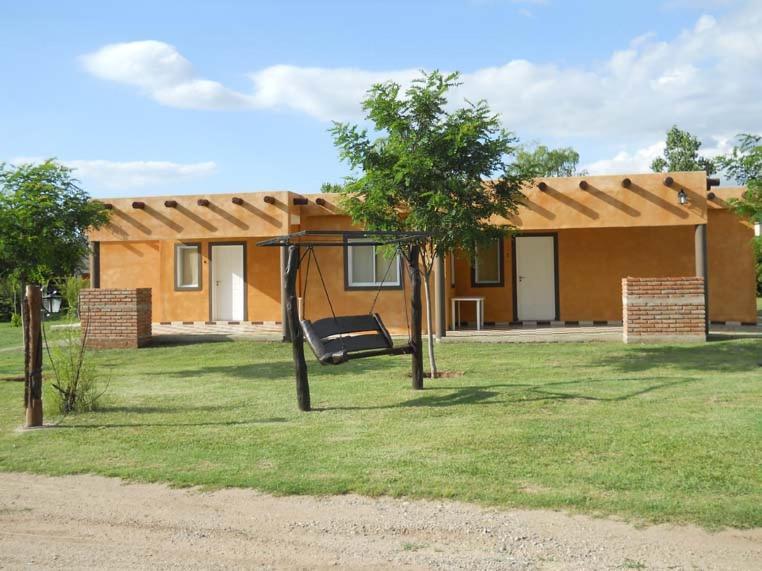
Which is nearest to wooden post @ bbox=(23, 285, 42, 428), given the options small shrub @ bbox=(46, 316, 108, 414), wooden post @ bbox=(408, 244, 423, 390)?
small shrub @ bbox=(46, 316, 108, 414)

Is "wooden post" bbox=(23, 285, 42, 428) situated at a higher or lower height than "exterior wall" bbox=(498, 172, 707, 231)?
lower

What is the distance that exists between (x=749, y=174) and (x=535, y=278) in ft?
24.5

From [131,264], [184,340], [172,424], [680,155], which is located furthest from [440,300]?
[680,155]

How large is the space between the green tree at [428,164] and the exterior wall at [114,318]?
7231 millimetres

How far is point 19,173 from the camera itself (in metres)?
10.9

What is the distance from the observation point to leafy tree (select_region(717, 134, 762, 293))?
11312mm

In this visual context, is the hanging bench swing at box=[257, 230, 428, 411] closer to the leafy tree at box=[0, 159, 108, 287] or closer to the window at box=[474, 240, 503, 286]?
the leafy tree at box=[0, 159, 108, 287]

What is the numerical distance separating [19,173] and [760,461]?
9752 millimetres

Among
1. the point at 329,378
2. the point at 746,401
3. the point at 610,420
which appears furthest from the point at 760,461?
the point at 329,378

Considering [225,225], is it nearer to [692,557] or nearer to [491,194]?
[491,194]

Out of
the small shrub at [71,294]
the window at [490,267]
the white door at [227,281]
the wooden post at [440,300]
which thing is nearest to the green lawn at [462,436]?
the small shrub at [71,294]

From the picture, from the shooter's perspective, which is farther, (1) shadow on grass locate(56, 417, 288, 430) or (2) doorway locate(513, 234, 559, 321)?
(2) doorway locate(513, 234, 559, 321)

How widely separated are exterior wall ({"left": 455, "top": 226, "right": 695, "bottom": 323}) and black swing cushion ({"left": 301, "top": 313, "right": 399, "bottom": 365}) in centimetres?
962

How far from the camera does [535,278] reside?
738 inches
